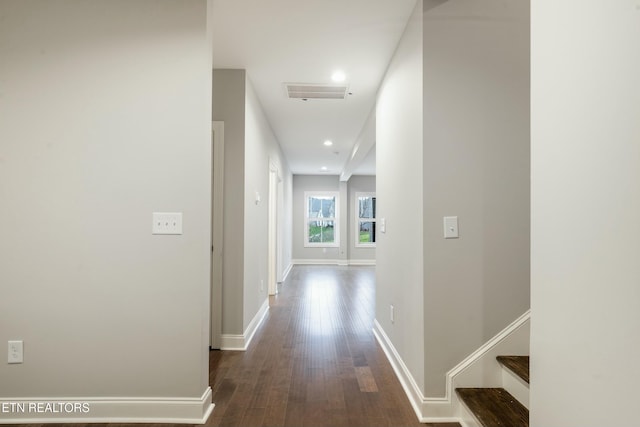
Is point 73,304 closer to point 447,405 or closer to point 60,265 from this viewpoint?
point 60,265

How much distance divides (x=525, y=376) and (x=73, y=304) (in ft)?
8.34

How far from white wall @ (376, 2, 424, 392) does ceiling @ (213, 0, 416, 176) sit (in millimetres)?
193

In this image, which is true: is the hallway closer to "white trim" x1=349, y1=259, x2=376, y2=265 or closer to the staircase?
the staircase

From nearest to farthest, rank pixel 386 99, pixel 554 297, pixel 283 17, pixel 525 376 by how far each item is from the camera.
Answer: pixel 554 297 → pixel 525 376 → pixel 283 17 → pixel 386 99

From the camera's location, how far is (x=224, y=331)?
3195 millimetres

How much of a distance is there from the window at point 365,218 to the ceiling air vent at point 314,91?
6.43 meters

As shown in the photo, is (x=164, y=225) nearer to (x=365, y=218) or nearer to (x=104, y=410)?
(x=104, y=410)

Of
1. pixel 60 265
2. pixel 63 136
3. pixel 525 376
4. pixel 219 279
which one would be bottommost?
pixel 525 376

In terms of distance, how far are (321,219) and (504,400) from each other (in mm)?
8422

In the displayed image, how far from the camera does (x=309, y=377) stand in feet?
8.47

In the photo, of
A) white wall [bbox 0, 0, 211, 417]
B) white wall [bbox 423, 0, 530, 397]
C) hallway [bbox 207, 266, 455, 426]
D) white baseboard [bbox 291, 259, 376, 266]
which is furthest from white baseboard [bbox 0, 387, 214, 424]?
white baseboard [bbox 291, 259, 376, 266]

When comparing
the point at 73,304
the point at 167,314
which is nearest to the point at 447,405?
the point at 167,314

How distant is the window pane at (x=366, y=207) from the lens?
1015 centimetres

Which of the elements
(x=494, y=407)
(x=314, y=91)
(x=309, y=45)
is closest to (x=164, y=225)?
(x=309, y=45)
